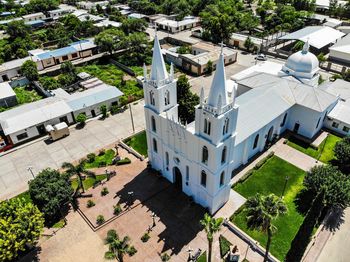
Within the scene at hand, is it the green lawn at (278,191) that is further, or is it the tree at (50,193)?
the tree at (50,193)

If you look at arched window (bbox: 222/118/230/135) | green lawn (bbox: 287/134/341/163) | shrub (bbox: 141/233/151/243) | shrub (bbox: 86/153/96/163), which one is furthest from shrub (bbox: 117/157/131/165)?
green lawn (bbox: 287/134/341/163)

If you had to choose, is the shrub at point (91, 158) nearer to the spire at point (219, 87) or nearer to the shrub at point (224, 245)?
the shrub at point (224, 245)

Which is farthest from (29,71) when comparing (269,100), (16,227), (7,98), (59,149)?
(269,100)

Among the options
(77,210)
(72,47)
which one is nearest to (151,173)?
(77,210)

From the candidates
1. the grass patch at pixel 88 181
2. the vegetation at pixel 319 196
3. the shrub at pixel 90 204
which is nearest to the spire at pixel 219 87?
the vegetation at pixel 319 196

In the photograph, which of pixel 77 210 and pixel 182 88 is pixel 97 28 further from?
pixel 77 210

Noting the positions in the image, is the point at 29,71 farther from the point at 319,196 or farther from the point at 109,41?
the point at 319,196

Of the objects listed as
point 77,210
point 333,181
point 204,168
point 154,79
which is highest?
point 154,79
